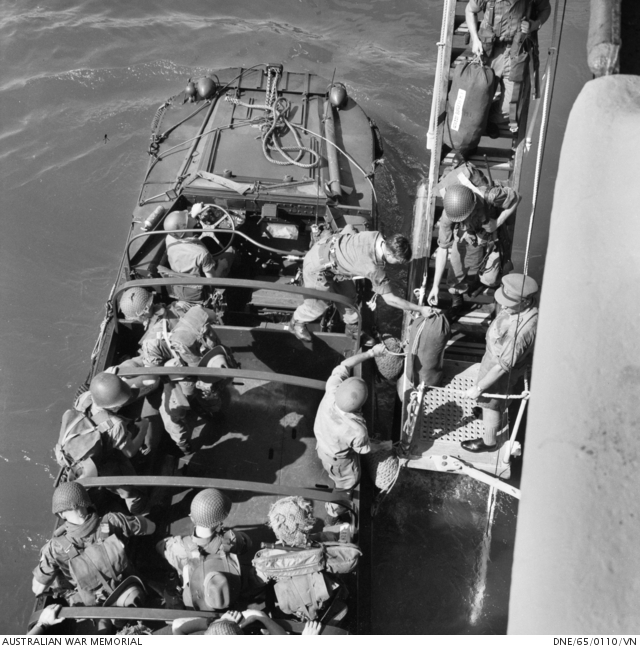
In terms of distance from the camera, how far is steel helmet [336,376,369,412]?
4633mm

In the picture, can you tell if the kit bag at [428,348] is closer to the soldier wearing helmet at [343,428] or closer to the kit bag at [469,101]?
the soldier wearing helmet at [343,428]

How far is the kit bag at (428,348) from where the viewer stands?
548 cm

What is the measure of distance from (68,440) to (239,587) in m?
1.71

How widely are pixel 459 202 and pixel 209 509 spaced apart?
3.11 meters

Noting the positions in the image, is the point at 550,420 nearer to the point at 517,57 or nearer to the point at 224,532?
the point at 224,532

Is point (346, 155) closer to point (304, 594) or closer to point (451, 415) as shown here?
point (451, 415)

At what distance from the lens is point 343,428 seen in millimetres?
4785

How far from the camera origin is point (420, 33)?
501 inches

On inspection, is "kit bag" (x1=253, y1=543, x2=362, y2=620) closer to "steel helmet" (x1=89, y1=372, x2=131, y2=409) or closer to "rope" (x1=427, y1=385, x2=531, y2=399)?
"steel helmet" (x1=89, y1=372, x2=131, y2=409)

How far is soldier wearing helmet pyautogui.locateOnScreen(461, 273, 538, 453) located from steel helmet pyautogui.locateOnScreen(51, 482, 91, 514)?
3179 millimetres

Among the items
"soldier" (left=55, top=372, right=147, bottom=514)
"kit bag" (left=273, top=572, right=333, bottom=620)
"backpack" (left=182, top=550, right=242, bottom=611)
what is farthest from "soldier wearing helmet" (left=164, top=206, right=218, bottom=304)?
"kit bag" (left=273, top=572, right=333, bottom=620)
